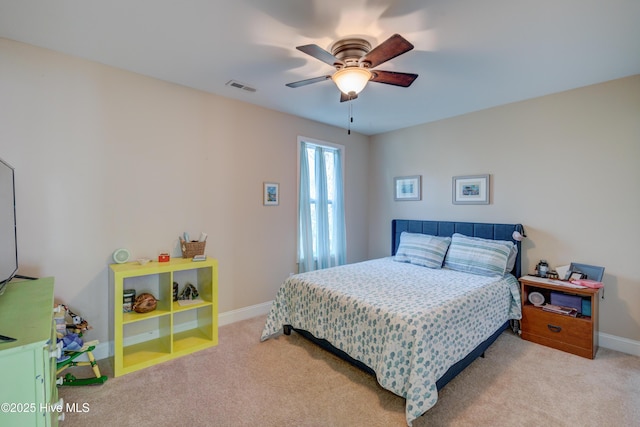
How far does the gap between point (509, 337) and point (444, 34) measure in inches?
117

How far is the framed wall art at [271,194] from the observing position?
143 inches

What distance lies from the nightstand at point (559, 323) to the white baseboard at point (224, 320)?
2.90 meters

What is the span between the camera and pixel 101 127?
2533 millimetres

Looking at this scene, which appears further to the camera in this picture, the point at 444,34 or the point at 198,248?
the point at 198,248

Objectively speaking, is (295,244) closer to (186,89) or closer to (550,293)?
(186,89)

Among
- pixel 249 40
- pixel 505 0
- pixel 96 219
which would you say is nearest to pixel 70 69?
pixel 96 219

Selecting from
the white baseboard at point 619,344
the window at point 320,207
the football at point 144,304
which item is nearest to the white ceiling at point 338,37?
the window at point 320,207

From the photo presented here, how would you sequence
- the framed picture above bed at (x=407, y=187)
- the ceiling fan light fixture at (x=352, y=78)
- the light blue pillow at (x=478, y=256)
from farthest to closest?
1. the framed picture above bed at (x=407, y=187)
2. the light blue pillow at (x=478, y=256)
3. the ceiling fan light fixture at (x=352, y=78)

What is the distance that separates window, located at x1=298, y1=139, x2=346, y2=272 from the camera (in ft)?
13.2

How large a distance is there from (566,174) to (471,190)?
0.95 metres

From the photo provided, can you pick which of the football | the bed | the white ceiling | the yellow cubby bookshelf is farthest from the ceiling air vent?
the football

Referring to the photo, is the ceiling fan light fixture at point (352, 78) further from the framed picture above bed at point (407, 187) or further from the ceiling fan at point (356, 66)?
the framed picture above bed at point (407, 187)

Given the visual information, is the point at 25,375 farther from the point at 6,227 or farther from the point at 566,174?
the point at 566,174

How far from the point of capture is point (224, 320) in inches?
130
